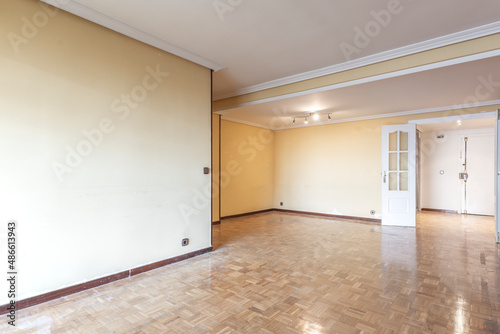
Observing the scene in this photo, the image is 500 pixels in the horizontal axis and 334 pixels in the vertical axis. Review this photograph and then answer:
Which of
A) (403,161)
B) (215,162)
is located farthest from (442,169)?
(215,162)

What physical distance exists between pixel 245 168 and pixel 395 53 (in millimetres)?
4433

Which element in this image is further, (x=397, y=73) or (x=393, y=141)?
(x=393, y=141)

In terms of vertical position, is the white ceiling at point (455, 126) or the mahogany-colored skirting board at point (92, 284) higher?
the white ceiling at point (455, 126)

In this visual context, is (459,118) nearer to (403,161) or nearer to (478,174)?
(403,161)

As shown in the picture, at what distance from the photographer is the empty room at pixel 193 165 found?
7.13 feet

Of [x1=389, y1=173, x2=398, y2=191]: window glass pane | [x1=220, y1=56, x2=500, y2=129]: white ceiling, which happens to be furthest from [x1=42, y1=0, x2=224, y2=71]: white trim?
Answer: [x1=389, y1=173, x2=398, y2=191]: window glass pane

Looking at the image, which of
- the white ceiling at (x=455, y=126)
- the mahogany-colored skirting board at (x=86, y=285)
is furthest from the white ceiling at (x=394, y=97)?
the mahogany-colored skirting board at (x=86, y=285)

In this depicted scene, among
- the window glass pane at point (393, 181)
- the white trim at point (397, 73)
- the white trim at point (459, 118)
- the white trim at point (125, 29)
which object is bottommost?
the window glass pane at point (393, 181)

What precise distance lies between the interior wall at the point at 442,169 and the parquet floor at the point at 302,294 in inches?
157

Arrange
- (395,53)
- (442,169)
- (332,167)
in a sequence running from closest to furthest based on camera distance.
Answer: (395,53) → (332,167) → (442,169)

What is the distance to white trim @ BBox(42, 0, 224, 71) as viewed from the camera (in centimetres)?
244

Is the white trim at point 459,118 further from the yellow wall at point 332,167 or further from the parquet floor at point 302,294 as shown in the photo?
the parquet floor at point 302,294

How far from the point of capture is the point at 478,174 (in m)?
7.31

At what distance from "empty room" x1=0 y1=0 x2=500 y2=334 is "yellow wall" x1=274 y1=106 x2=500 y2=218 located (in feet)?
5.03
